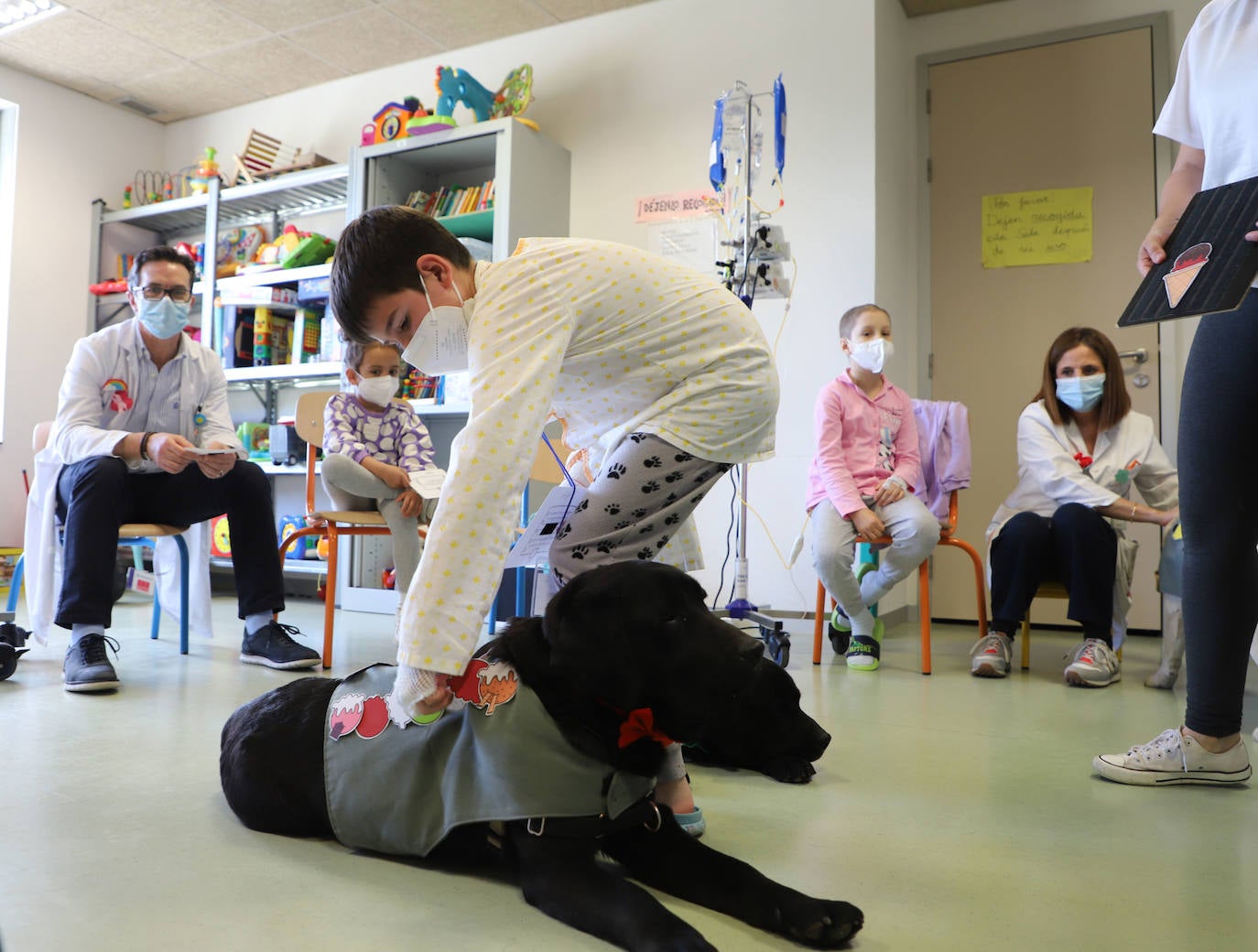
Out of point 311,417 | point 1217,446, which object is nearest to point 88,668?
point 311,417

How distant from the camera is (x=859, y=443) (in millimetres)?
2939

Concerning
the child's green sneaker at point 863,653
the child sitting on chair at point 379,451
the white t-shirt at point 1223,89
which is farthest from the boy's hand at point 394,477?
the white t-shirt at point 1223,89

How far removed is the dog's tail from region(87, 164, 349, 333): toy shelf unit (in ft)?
11.9

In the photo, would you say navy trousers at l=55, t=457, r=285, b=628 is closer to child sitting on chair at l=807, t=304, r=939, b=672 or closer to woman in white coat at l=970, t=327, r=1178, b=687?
child sitting on chair at l=807, t=304, r=939, b=672

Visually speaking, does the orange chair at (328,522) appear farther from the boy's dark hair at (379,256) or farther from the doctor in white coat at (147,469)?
the boy's dark hair at (379,256)

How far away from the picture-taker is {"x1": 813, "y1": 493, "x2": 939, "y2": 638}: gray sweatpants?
2732 mm

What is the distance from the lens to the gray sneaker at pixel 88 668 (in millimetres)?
2129

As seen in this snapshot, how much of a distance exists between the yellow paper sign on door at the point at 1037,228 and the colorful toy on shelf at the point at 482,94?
2.01 m

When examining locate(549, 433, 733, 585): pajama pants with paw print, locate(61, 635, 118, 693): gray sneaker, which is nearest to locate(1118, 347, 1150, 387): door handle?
locate(549, 433, 733, 585): pajama pants with paw print

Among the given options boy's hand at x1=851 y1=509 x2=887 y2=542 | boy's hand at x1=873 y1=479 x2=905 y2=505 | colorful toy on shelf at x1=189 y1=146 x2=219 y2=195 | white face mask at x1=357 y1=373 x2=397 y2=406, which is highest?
colorful toy on shelf at x1=189 y1=146 x2=219 y2=195

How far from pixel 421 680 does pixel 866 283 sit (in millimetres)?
2962

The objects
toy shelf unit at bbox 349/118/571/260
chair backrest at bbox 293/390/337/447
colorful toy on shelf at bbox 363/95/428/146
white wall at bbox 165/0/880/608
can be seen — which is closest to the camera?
chair backrest at bbox 293/390/337/447

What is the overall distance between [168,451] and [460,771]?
5.66ft

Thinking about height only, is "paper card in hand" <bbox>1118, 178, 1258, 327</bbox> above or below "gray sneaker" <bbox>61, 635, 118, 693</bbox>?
above
